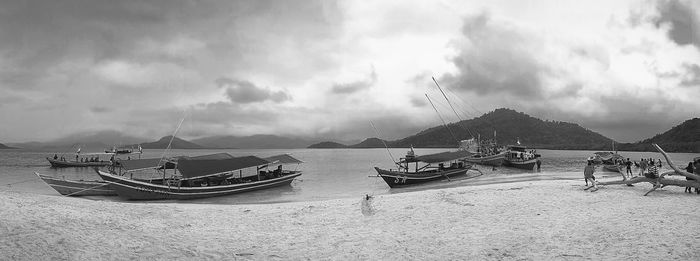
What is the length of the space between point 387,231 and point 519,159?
55.2 m

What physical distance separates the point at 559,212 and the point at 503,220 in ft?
7.37

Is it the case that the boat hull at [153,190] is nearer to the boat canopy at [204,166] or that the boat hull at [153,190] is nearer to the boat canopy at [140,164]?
the boat canopy at [140,164]

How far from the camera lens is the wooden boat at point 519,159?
177ft

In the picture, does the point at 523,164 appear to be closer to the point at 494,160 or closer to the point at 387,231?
the point at 494,160

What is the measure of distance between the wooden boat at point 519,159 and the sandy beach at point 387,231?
133 ft

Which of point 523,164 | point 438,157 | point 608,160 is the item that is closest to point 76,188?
point 438,157

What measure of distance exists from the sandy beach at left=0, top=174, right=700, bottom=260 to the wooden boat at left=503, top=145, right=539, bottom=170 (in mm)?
40412

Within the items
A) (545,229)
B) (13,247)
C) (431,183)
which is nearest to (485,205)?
(545,229)

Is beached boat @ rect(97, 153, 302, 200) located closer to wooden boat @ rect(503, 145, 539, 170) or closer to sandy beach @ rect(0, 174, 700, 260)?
sandy beach @ rect(0, 174, 700, 260)

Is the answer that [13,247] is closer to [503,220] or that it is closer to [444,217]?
[444,217]

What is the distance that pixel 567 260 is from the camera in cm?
749

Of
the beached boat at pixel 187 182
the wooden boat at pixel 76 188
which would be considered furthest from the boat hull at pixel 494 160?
the wooden boat at pixel 76 188

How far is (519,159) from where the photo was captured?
2329 inches

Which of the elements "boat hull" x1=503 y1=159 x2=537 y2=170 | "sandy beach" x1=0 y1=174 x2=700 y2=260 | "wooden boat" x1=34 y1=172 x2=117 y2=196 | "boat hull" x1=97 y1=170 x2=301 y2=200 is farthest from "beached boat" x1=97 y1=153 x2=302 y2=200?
"boat hull" x1=503 y1=159 x2=537 y2=170
